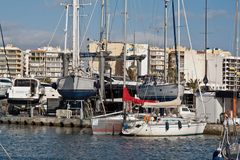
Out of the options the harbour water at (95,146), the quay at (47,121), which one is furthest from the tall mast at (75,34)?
the harbour water at (95,146)

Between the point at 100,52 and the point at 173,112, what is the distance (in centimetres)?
1587

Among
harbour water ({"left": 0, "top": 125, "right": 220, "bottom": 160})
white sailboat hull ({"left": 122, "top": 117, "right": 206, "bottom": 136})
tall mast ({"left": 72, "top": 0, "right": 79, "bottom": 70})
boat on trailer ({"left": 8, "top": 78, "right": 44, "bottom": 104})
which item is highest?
tall mast ({"left": 72, "top": 0, "right": 79, "bottom": 70})

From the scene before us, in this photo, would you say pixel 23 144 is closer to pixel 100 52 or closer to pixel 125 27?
pixel 125 27

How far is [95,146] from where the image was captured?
143 feet

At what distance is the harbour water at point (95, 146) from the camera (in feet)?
126

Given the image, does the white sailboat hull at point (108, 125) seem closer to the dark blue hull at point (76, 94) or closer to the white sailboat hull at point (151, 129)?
the white sailboat hull at point (151, 129)

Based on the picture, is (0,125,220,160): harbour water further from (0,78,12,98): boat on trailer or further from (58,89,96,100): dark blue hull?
(0,78,12,98): boat on trailer

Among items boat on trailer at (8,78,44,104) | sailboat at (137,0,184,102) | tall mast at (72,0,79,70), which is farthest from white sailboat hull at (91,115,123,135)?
boat on trailer at (8,78,44,104)

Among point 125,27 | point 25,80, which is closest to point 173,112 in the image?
point 125,27

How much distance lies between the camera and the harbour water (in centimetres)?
3841

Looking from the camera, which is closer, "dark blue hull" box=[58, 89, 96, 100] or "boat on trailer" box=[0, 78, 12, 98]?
"dark blue hull" box=[58, 89, 96, 100]

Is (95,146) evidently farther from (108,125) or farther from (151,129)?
(108,125)

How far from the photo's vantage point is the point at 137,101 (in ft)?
173

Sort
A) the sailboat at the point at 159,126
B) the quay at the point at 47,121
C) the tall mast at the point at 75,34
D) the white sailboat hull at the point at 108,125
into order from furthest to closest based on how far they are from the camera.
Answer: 1. the tall mast at the point at 75,34
2. the quay at the point at 47,121
3. the white sailboat hull at the point at 108,125
4. the sailboat at the point at 159,126
